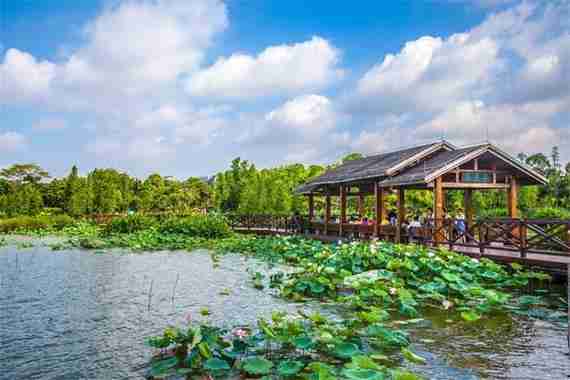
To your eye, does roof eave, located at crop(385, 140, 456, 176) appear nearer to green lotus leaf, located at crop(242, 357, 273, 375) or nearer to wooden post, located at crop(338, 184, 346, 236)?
wooden post, located at crop(338, 184, 346, 236)

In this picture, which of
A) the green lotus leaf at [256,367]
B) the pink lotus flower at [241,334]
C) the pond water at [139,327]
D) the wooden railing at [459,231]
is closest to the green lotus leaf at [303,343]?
the green lotus leaf at [256,367]

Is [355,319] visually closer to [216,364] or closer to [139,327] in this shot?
[216,364]

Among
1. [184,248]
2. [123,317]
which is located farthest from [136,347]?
[184,248]

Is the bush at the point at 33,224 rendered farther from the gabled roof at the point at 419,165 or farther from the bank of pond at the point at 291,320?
the gabled roof at the point at 419,165

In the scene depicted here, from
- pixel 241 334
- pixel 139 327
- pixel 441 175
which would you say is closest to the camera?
pixel 241 334

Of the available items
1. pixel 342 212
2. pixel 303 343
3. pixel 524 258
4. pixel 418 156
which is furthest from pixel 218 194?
pixel 303 343

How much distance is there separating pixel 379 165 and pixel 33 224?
21.2 metres

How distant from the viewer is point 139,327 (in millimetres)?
6242

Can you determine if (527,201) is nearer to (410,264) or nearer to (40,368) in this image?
(410,264)

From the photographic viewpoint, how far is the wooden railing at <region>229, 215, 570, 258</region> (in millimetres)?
9664

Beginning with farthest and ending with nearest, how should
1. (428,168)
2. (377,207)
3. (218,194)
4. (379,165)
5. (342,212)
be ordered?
(218,194) < (342,212) < (379,165) < (377,207) < (428,168)

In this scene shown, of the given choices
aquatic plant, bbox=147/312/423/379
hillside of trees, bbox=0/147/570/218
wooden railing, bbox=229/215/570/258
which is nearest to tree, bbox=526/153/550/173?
hillside of trees, bbox=0/147/570/218

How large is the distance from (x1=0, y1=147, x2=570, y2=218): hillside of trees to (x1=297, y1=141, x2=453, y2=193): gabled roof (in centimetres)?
408

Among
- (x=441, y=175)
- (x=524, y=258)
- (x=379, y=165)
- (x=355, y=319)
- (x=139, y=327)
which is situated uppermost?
(x=379, y=165)
